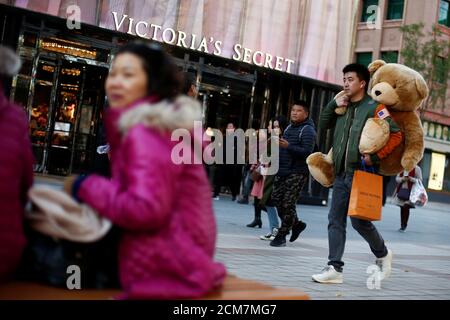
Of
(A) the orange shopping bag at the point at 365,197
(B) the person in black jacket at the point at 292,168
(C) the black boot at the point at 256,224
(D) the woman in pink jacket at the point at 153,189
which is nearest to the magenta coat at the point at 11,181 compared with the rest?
(D) the woman in pink jacket at the point at 153,189

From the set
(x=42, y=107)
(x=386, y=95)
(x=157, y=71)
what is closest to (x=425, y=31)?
(x=42, y=107)

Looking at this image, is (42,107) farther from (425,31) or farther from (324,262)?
(425,31)

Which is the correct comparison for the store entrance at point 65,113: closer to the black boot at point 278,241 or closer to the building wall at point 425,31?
the black boot at point 278,241

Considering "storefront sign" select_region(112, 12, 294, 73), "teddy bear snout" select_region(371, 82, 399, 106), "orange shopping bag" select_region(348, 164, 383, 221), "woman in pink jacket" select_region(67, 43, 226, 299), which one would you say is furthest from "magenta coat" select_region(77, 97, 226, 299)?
"storefront sign" select_region(112, 12, 294, 73)

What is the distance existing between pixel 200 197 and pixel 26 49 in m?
13.2

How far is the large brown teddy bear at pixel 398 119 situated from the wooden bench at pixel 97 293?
3.07 m

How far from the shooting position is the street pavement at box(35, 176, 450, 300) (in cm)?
583

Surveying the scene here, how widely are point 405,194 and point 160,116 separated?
43.9 feet

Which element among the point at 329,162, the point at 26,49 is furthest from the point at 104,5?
the point at 329,162

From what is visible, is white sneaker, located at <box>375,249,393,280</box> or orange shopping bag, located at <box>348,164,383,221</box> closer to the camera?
orange shopping bag, located at <box>348,164,383,221</box>

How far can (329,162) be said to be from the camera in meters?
6.32

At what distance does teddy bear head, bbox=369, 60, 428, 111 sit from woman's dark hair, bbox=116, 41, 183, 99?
3.75 metres

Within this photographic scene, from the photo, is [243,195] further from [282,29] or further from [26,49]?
[26,49]

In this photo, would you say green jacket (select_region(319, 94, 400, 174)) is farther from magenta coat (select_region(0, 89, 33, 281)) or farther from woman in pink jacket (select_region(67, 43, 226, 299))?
magenta coat (select_region(0, 89, 33, 281))
